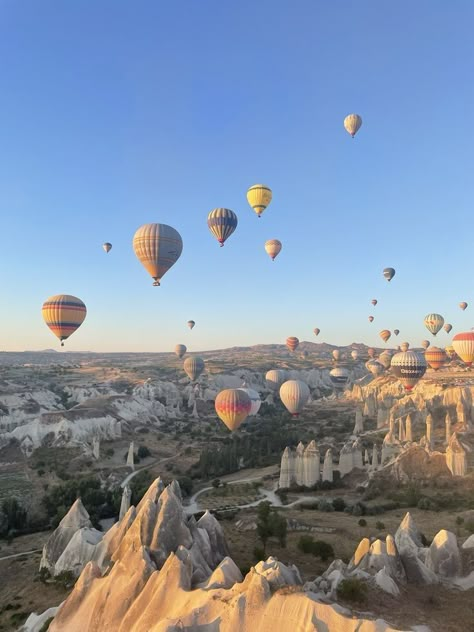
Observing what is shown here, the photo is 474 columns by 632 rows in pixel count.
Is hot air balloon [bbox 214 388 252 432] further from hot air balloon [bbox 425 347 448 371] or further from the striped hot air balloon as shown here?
hot air balloon [bbox 425 347 448 371]

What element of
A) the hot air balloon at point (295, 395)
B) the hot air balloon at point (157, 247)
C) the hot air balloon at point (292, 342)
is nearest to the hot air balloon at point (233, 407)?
the hot air balloon at point (295, 395)

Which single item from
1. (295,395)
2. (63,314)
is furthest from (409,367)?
(63,314)

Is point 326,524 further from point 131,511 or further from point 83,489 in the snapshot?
point 83,489

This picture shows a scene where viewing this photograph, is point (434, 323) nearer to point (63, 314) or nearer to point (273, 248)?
point (273, 248)

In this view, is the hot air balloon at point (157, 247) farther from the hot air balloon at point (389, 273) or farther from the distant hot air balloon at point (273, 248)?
the hot air balloon at point (389, 273)

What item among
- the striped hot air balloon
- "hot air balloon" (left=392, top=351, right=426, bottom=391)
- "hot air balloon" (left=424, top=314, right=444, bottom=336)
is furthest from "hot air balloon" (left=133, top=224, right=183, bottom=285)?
"hot air balloon" (left=424, top=314, right=444, bottom=336)
